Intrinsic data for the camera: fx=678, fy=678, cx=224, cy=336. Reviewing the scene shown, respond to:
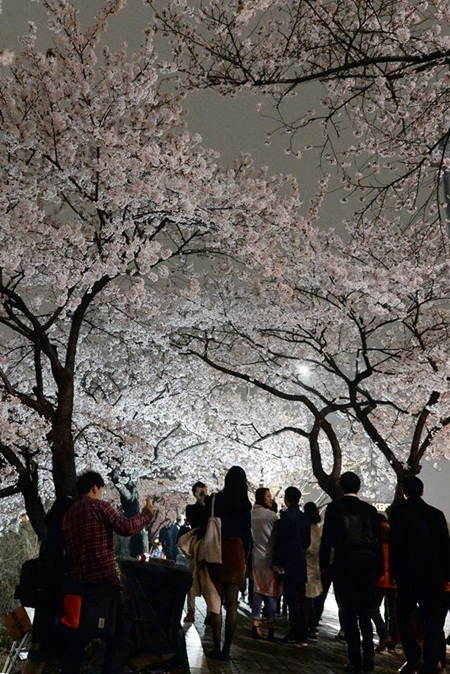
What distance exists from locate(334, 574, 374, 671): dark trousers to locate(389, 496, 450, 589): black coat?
45 cm

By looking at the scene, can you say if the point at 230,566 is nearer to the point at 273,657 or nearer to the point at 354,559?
the point at 273,657

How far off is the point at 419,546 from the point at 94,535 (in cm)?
256

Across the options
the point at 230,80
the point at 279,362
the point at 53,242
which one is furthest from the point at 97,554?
the point at 279,362

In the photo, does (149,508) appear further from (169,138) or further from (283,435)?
(283,435)

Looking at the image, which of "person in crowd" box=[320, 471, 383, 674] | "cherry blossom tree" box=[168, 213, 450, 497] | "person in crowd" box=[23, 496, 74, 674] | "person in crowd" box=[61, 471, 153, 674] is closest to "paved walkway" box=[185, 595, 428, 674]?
"person in crowd" box=[320, 471, 383, 674]

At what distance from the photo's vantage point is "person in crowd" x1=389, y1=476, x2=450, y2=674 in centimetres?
532

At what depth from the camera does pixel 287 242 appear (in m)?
12.6

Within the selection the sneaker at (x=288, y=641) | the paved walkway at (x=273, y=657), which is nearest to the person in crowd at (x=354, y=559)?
the paved walkway at (x=273, y=657)

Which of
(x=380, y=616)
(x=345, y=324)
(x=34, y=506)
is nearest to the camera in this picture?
(x=380, y=616)

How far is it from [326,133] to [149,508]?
12.6 feet

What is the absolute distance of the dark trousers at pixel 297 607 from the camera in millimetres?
7493

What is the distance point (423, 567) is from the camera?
17.5ft

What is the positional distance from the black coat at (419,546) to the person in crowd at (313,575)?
9.77 ft

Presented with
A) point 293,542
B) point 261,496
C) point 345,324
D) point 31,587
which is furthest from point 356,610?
point 345,324
